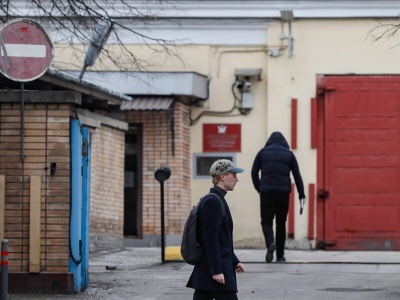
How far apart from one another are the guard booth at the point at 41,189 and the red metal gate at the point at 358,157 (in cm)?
1052

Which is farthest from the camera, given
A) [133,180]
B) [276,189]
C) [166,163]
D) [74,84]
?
[133,180]

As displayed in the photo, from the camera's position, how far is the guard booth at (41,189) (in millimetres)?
15664

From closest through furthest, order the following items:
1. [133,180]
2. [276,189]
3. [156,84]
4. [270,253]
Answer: [270,253] → [276,189] → [156,84] → [133,180]

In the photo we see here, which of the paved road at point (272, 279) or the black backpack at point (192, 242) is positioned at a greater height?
the black backpack at point (192, 242)

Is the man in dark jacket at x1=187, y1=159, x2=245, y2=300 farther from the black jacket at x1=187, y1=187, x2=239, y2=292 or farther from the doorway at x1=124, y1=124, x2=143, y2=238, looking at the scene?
the doorway at x1=124, y1=124, x2=143, y2=238

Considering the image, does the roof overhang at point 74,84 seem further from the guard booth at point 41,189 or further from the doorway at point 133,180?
the doorway at point 133,180

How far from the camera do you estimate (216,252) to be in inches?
448

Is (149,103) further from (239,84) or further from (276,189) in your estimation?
(276,189)

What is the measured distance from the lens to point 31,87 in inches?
684

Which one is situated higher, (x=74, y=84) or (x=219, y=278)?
(x=74, y=84)

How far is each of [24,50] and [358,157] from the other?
37.9 feet

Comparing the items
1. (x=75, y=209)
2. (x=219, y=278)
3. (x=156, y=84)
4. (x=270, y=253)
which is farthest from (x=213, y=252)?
(x=156, y=84)

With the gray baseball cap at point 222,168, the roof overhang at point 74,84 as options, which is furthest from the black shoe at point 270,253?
the gray baseball cap at point 222,168

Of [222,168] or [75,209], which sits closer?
[222,168]
